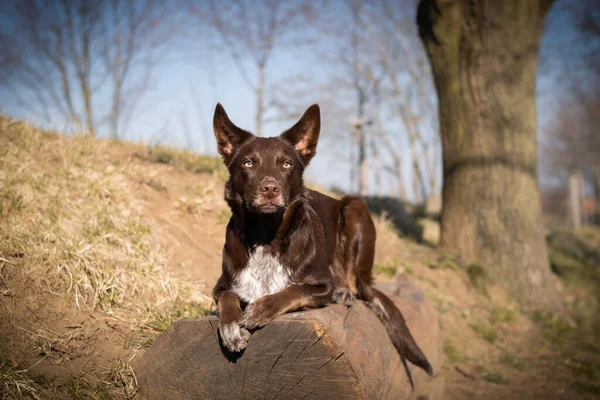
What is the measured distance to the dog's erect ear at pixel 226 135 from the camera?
359 centimetres

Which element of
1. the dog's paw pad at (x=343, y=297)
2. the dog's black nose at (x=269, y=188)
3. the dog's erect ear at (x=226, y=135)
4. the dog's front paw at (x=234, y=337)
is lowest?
the dog's front paw at (x=234, y=337)

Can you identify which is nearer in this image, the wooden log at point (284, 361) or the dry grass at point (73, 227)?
the wooden log at point (284, 361)

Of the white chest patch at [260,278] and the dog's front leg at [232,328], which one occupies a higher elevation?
the white chest patch at [260,278]

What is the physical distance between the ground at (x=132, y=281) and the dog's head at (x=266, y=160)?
4.46ft

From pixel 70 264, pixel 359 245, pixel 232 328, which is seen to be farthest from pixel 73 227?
pixel 359 245

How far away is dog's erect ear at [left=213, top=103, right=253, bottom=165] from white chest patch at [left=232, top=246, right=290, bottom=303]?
87 cm

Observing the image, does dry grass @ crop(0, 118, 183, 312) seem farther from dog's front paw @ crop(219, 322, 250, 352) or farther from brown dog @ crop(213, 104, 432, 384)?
dog's front paw @ crop(219, 322, 250, 352)

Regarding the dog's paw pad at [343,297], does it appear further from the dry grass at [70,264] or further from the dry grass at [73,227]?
the dry grass at [73,227]

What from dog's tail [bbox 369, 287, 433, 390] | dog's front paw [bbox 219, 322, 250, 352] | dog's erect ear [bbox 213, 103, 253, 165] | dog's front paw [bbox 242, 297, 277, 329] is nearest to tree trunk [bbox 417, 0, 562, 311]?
dog's tail [bbox 369, 287, 433, 390]

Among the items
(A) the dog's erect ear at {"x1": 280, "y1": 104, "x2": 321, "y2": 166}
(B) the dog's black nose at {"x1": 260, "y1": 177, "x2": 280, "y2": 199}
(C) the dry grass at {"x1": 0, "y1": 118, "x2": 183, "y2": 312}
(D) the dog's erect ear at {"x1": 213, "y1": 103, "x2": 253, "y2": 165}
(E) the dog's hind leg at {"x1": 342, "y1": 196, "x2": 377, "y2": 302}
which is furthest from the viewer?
(E) the dog's hind leg at {"x1": 342, "y1": 196, "x2": 377, "y2": 302}

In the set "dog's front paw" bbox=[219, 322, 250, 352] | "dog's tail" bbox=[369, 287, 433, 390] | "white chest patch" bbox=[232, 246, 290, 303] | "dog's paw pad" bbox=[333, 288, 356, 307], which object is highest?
"white chest patch" bbox=[232, 246, 290, 303]

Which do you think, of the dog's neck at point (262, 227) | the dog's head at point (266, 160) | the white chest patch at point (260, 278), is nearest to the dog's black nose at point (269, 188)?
the dog's head at point (266, 160)

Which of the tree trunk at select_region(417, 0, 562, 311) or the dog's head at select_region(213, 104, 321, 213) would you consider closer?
the dog's head at select_region(213, 104, 321, 213)

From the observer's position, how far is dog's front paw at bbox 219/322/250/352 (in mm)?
2746
